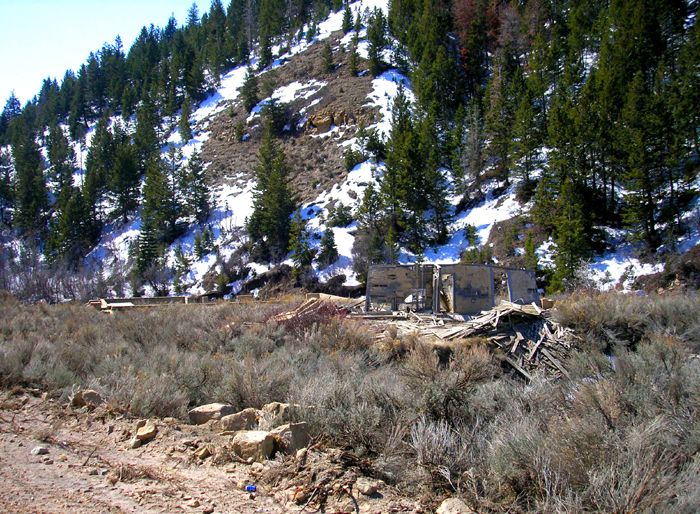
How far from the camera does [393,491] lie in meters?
3.69

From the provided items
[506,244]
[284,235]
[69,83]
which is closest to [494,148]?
[506,244]

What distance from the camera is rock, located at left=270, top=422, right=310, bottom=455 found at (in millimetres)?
4270

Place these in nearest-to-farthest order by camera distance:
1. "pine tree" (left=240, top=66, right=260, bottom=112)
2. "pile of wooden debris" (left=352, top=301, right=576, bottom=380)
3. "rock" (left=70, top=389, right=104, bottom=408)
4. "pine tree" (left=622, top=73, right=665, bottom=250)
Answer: "rock" (left=70, top=389, right=104, bottom=408) < "pile of wooden debris" (left=352, top=301, right=576, bottom=380) < "pine tree" (left=622, top=73, right=665, bottom=250) < "pine tree" (left=240, top=66, right=260, bottom=112)

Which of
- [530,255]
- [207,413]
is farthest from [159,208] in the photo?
[207,413]

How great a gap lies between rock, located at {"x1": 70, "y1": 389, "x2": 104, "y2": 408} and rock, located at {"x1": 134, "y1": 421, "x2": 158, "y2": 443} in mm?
1208

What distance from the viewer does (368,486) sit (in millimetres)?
3648

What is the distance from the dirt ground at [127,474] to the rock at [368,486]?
0.04m

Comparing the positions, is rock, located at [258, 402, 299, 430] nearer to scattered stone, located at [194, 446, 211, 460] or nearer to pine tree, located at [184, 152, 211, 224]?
scattered stone, located at [194, 446, 211, 460]

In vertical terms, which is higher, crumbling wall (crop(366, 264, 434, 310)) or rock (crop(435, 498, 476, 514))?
crumbling wall (crop(366, 264, 434, 310))

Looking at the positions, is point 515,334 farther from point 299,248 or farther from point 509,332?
point 299,248

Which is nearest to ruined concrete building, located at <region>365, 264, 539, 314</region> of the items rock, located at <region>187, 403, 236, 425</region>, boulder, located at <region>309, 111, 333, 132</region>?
rock, located at <region>187, 403, 236, 425</region>

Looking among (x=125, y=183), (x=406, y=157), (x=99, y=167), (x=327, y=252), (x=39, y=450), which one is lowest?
(x=39, y=450)

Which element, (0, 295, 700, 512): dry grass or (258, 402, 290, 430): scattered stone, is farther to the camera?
(258, 402, 290, 430): scattered stone

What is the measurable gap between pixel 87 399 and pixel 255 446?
9.04 feet
